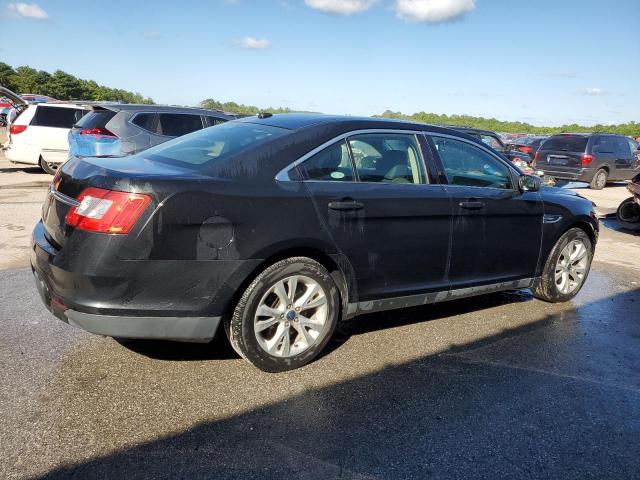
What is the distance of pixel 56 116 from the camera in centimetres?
1317

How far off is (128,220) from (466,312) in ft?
10.7

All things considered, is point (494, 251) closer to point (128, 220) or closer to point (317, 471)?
point (317, 471)

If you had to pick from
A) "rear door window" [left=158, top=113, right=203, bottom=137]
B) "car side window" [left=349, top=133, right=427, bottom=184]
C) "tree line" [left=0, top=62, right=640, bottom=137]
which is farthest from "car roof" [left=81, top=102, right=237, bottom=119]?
"tree line" [left=0, top=62, right=640, bottom=137]

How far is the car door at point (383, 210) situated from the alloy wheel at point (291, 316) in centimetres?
34

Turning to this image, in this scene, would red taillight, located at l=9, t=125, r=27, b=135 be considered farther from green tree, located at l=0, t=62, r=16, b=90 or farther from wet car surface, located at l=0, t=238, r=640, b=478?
green tree, located at l=0, t=62, r=16, b=90

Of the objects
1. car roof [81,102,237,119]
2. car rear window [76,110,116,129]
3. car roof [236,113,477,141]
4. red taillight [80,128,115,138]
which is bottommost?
red taillight [80,128,115,138]

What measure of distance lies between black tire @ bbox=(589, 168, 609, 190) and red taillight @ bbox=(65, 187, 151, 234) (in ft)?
56.2

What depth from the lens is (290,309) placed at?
3561 millimetres

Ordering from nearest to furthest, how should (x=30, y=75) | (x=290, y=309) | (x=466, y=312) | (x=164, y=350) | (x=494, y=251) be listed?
1. (x=290, y=309)
2. (x=164, y=350)
3. (x=494, y=251)
4. (x=466, y=312)
5. (x=30, y=75)

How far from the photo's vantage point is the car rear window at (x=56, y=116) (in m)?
13.1

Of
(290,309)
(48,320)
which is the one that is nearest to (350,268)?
(290,309)

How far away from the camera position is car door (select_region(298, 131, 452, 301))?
369 cm

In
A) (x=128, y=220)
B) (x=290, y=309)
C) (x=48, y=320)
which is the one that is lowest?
(x=48, y=320)

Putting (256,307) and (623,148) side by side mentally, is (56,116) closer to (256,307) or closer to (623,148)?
(256,307)
